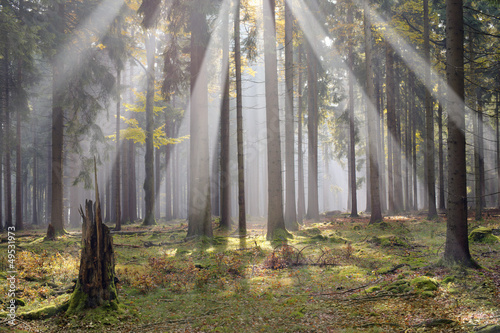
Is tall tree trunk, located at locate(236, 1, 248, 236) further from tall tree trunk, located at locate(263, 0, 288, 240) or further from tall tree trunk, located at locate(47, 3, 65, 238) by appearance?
tall tree trunk, located at locate(47, 3, 65, 238)

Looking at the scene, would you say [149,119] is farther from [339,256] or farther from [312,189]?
[339,256]

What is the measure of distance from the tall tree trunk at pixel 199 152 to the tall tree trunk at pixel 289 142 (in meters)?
4.33

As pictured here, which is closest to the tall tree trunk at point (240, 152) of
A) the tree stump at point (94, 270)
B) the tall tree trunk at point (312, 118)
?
the tall tree trunk at point (312, 118)

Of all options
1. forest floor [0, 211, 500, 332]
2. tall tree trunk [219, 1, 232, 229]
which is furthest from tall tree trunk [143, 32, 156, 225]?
forest floor [0, 211, 500, 332]

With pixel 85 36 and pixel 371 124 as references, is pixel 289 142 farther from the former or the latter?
pixel 85 36

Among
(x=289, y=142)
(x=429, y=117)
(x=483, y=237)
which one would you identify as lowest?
(x=483, y=237)

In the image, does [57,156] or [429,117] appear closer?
[57,156]

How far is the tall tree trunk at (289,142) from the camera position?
1636 cm

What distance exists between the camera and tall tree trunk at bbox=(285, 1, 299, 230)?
53.7 feet

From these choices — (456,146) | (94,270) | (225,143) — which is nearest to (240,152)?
(225,143)

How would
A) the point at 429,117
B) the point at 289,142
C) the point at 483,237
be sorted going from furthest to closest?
1. the point at 289,142
2. the point at 429,117
3. the point at 483,237

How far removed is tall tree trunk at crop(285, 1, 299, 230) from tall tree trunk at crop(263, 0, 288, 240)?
5.61 ft

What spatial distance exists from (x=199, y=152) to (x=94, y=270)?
833 cm

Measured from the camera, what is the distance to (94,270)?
20.4ft
